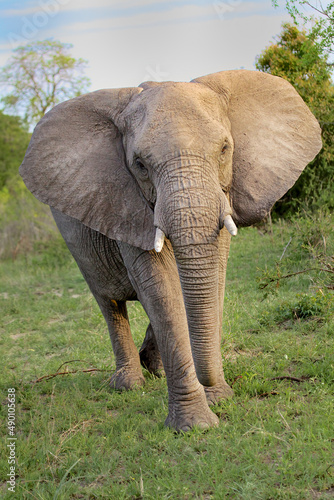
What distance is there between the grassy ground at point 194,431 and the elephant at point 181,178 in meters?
0.31

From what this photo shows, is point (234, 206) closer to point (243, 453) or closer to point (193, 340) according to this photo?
point (193, 340)

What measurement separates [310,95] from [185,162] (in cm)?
A: 737

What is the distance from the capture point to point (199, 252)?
3174mm

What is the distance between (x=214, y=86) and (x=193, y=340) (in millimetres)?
1627

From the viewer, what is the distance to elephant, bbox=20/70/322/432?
323 centimetres

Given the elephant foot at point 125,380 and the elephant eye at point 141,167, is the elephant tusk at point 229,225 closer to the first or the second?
the elephant eye at point 141,167

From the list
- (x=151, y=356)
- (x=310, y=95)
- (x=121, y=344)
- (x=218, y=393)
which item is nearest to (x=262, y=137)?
(x=218, y=393)

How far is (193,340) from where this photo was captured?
11.1ft

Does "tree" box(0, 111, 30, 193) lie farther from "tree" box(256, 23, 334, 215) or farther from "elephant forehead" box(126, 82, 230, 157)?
"elephant forehead" box(126, 82, 230, 157)

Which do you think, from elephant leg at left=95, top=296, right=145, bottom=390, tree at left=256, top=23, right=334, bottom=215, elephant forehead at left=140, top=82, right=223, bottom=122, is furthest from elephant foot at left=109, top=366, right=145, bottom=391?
tree at left=256, top=23, right=334, bottom=215

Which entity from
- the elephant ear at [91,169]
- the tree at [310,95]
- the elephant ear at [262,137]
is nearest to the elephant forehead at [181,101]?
the elephant ear at [262,137]

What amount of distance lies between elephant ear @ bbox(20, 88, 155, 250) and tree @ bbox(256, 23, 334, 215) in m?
5.23

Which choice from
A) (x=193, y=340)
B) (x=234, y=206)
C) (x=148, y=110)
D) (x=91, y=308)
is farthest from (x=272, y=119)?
(x=91, y=308)

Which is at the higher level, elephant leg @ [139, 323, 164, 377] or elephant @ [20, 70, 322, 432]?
elephant @ [20, 70, 322, 432]
